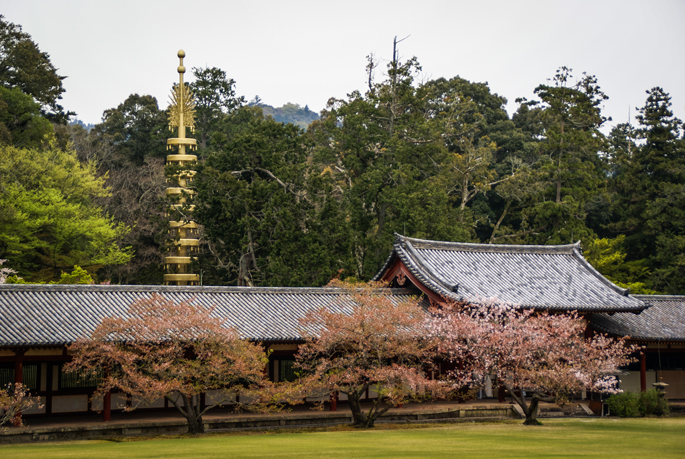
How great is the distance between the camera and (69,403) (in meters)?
25.4

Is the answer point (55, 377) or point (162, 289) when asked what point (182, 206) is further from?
point (55, 377)

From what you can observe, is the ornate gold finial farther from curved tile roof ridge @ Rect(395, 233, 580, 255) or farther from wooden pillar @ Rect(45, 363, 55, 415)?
wooden pillar @ Rect(45, 363, 55, 415)

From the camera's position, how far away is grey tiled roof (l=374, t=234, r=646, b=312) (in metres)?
30.2

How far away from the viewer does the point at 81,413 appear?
25594 mm

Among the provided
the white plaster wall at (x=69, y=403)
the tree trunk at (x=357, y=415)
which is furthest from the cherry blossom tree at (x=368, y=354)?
the white plaster wall at (x=69, y=403)

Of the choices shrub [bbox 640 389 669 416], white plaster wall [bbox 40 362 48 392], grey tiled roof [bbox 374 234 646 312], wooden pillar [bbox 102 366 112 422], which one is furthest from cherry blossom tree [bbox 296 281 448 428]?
shrub [bbox 640 389 669 416]

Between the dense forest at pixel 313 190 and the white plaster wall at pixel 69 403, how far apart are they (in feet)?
56.2

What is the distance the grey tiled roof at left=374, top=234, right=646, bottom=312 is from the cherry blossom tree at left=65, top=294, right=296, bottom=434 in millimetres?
9495

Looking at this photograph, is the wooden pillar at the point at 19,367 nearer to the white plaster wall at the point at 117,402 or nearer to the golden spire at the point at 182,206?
the white plaster wall at the point at 117,402

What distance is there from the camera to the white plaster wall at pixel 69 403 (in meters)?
25.2

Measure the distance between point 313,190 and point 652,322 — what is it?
20042 mm

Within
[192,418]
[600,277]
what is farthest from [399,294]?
[192,418]

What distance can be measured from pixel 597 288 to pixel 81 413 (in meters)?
20.8

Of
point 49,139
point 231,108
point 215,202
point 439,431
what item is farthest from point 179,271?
point 439,431
